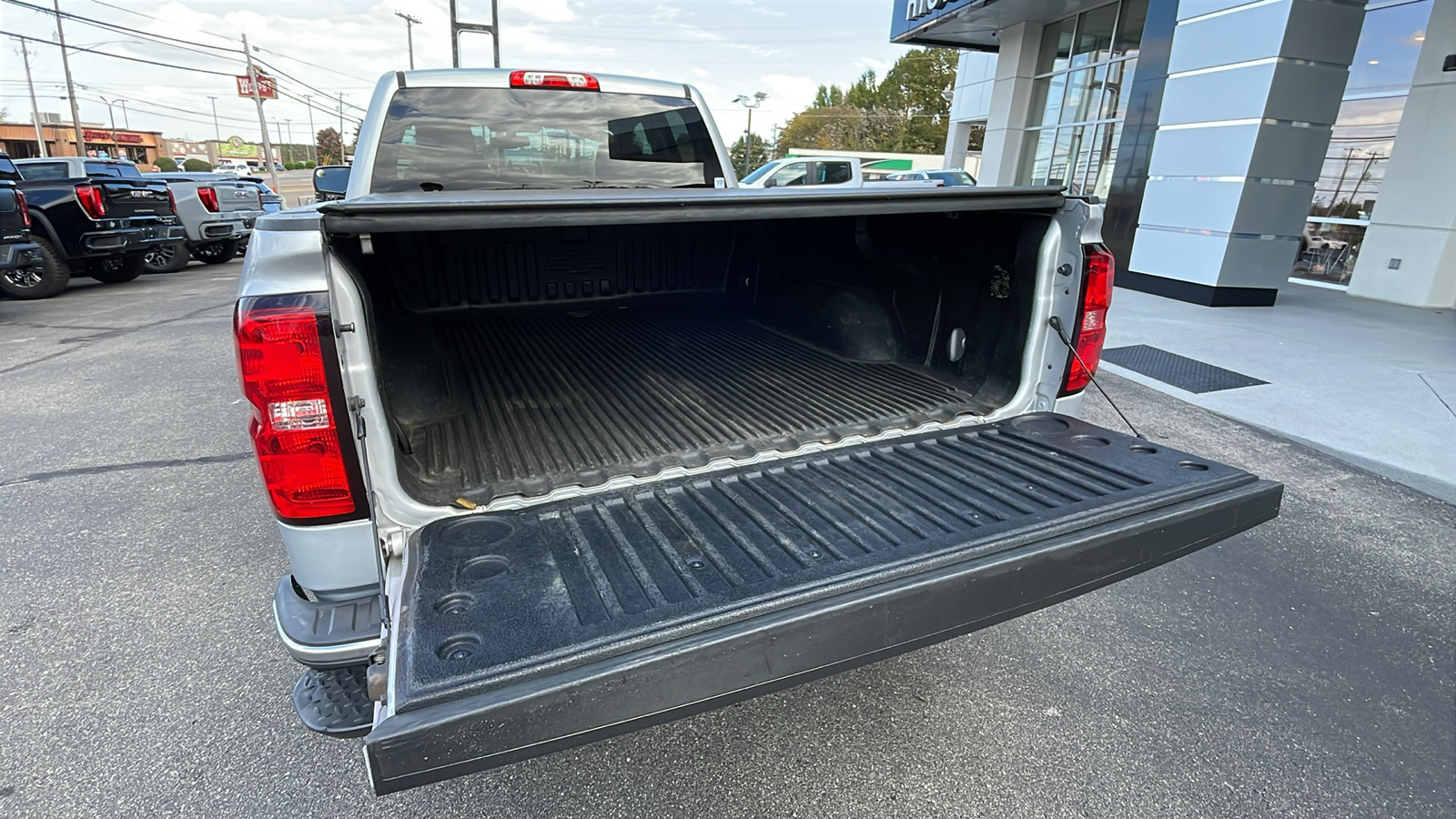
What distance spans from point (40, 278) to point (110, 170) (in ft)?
6.70

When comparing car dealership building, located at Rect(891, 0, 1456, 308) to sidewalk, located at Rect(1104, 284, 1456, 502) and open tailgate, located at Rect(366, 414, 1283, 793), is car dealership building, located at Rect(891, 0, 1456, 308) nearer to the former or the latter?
sidewalk, located at Rect(1104, 284, 1456, 502)

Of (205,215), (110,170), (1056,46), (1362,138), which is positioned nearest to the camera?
(110,170)

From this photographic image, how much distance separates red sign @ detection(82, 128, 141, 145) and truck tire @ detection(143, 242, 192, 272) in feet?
220

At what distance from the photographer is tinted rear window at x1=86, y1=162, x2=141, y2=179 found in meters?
9.71

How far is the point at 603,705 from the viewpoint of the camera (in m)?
1.23

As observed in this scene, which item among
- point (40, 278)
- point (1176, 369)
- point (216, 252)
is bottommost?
point (216, 252)

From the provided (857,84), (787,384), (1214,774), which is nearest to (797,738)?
(1214,774)

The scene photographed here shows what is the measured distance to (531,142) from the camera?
357 cm

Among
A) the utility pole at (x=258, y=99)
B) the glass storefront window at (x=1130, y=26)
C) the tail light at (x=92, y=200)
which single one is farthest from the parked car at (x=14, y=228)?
the utility pole at (x=258, y=99)

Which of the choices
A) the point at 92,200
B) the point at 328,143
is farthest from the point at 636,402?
the point at 328,143

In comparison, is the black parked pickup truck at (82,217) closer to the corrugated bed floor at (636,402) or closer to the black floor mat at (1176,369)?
the corrugated bed floor at (636,402)

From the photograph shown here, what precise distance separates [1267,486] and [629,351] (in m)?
2.64

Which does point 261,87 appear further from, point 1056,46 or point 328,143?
point 328,143

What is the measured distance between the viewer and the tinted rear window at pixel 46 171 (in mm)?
9398
